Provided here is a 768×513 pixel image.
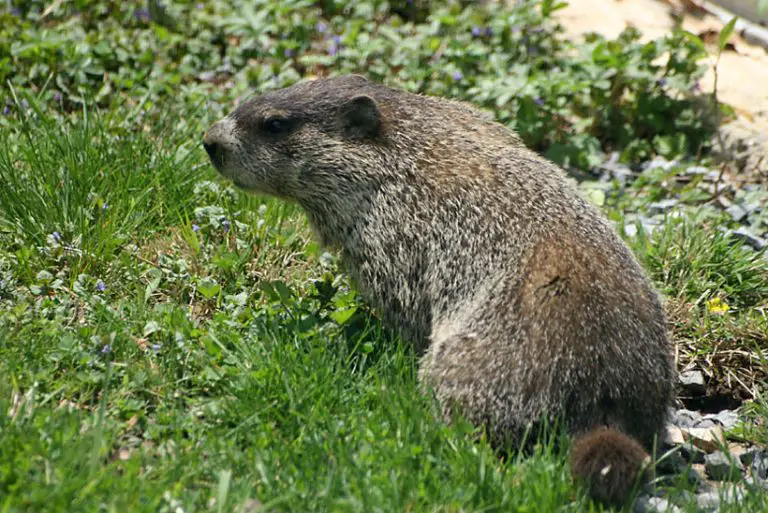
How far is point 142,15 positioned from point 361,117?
12.1 feet

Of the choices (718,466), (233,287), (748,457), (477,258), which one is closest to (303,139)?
(233,287)

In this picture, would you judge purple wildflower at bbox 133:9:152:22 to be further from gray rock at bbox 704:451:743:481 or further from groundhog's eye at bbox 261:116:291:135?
gray rock at bbox 704:451:743:481

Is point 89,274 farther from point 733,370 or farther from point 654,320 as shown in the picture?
point 733,370

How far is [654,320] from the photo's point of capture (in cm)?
433

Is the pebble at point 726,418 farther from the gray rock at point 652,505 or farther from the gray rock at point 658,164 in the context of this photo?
the gray rock at point 658,164

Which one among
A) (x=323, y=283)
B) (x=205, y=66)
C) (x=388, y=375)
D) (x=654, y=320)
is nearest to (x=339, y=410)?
(x=388, y=375)

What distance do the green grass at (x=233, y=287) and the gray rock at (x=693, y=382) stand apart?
96mm

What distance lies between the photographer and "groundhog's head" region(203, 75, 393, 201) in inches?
192

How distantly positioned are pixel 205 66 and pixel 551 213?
13.1 ft

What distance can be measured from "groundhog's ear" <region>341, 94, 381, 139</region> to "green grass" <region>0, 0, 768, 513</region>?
808 mm

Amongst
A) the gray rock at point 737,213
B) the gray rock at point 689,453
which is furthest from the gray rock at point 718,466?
the gray rock at point 737,213

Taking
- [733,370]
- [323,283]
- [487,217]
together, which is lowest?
[733,370]

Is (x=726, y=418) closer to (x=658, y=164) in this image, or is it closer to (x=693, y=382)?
(x=693, y=382)

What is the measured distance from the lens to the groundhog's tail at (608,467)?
3646 millimetres
